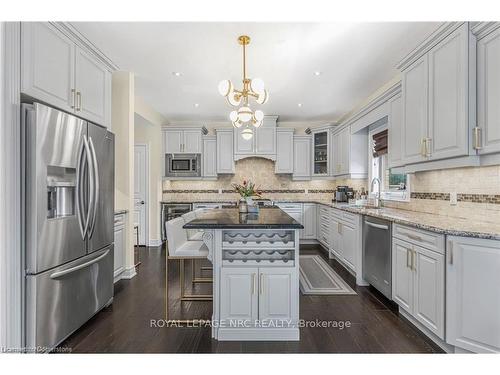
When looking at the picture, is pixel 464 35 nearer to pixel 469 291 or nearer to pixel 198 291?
pixel 469 291

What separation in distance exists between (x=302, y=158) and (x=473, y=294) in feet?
14.2

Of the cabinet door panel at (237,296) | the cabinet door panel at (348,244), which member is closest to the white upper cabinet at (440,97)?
the cabinet door panel at (348,244)

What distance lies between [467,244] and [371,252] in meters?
1.31

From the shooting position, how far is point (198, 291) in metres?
3.13

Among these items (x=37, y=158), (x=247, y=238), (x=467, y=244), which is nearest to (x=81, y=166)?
(x=37, y=158)

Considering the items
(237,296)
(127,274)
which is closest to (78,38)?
(237,296)

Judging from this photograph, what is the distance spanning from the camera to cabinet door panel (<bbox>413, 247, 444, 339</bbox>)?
6.34ft

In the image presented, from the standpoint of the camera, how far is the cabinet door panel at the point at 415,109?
8.30ft

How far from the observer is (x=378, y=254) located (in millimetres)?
2881

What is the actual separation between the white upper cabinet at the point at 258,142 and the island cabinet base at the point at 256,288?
380 cm

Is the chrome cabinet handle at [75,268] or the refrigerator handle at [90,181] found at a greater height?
the refrigerator handle at [90,181]

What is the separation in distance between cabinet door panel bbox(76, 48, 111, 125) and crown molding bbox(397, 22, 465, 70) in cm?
304

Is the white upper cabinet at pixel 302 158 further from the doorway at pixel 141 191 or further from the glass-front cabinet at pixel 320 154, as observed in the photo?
the doorway at pixel 141 191
